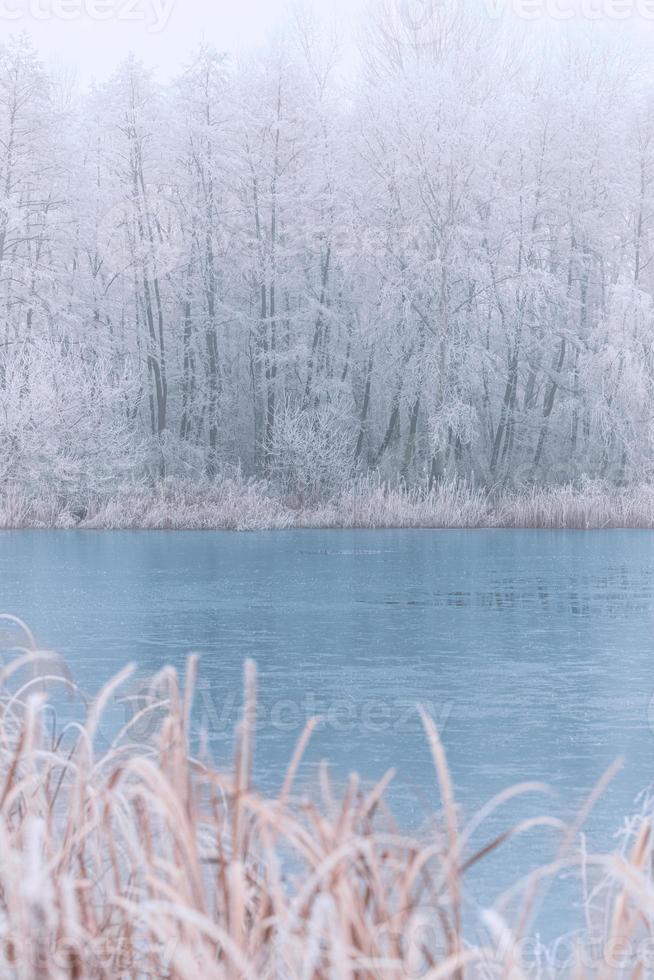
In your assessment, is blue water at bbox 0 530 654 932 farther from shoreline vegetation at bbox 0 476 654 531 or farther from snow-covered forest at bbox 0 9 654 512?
snow-covered forest at bbox 0 9 654 512

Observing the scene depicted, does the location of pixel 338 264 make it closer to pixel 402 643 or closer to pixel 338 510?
pixel 338 510

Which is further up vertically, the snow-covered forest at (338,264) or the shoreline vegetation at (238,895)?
the snow-covered forest at (338,264)

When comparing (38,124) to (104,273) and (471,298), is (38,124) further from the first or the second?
(471,298)

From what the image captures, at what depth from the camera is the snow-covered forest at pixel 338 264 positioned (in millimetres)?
32594

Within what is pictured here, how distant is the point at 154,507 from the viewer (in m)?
30.3

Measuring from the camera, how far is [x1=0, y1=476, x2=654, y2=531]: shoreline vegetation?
2972cm

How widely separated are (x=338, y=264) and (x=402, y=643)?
21.6 meters

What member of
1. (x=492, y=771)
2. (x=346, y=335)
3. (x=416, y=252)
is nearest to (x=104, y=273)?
(x=346, y=335)

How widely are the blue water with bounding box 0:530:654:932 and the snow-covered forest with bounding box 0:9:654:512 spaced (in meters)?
6.52

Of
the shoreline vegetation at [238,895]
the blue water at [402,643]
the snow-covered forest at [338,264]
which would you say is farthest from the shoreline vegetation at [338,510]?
the shoreline vegetation at [238,895]

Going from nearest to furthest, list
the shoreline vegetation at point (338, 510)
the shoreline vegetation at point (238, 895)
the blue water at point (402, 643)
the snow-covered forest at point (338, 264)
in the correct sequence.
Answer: the shoreline vegetation at point (238, 895) < the blue water at point (402, 643) < the shoreline vegetation at point (338, 510) < the snow-covered forest at point (338, 264)

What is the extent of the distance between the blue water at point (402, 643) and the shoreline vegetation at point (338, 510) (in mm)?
2624

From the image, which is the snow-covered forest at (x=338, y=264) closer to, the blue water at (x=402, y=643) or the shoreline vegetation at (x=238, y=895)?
the blue water at (x=402, y=643)

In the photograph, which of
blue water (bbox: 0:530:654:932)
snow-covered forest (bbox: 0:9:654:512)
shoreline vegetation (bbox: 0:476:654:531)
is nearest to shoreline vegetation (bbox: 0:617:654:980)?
blue water (bbox: 0:530:654:932)
